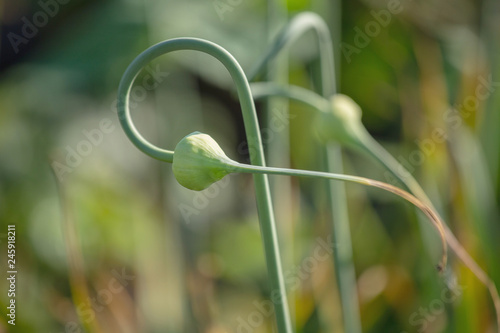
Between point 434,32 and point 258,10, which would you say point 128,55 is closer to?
point 258,10

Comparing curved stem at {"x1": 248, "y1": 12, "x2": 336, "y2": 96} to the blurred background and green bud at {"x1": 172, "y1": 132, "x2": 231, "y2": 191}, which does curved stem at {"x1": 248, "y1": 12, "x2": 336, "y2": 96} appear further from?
green bud at {"x1": 172, "y1": 132, "x2": 231, "y2": 191}

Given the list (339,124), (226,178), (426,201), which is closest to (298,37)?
(339,124)

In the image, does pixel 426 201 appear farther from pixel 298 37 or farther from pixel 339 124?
pixel 298 37

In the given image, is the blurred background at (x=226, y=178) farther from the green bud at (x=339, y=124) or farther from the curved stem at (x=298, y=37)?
the green bud at (x=339, y=124)

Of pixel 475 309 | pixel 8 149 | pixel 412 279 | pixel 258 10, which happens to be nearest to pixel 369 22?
pixel 258 10

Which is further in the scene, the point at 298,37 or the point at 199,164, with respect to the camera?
the point at 298,37

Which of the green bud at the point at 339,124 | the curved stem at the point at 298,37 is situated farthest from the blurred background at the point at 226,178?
the green bud at the point at 339,124
